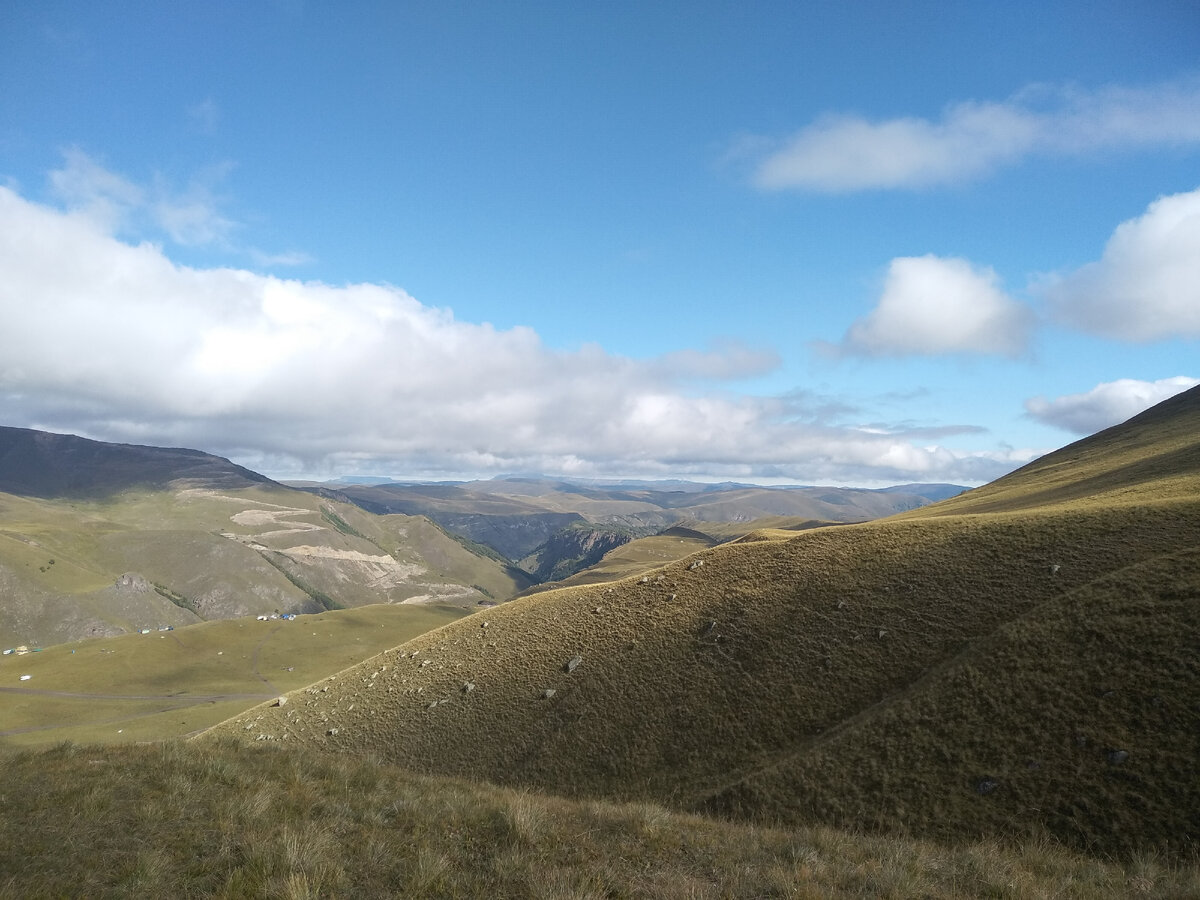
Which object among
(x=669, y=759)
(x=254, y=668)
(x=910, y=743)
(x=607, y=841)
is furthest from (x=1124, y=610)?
(x=254, y=668)

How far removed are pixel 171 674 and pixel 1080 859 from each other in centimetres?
19883

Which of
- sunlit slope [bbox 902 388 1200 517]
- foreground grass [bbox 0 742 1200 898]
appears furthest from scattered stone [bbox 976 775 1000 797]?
sunlit slope [bbox 902 388 1200 517]

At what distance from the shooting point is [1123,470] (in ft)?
195

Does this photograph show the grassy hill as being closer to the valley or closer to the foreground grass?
the valley

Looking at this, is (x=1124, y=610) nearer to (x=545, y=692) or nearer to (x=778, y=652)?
(x=778, y=652)

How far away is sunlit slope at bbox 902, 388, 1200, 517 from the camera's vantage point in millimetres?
42062

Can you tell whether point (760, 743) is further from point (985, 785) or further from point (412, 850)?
point (412, 850)

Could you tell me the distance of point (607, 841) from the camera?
11.4 meters

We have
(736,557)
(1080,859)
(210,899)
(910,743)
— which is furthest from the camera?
(736,557)

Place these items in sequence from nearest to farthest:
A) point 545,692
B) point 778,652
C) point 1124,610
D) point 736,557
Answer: point 1124,610 < point 778,652 < point 545,692 < point 736,557

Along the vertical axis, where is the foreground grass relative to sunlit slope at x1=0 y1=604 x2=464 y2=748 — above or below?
above

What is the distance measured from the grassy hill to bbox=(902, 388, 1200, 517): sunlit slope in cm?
202

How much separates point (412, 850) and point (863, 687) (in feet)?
74.0

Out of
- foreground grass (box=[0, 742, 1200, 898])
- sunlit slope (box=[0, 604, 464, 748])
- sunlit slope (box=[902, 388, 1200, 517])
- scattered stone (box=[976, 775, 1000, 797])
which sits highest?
sunlit slope (box=[902, 388, 1200, 517])
